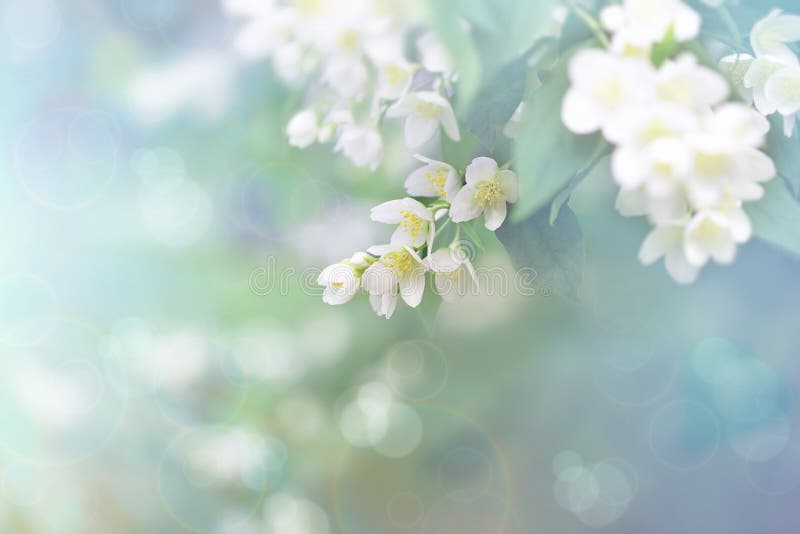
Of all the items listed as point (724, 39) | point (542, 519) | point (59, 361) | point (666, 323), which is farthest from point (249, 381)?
point (724, 39)

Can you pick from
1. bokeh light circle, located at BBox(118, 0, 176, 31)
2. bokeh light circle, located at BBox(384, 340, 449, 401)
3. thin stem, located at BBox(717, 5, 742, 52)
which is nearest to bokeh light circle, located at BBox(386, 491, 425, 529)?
bokeh light circle, located at BBox(384, 340, 449, 401)

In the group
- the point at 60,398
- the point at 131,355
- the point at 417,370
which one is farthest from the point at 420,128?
the point at 60,398

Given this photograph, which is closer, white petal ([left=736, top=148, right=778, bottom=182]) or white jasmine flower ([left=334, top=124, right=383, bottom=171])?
white petal ([left=736, top=148, right=778, bottom=182])

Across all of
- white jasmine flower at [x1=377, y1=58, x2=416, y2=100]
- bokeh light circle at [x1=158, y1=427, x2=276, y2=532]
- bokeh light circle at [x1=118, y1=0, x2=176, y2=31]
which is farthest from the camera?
bokeh light circle at [x1=158, y1=427, x2=276, y2=532]

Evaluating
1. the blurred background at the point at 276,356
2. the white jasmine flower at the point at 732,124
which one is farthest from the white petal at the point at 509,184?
the blurred background at the point at 276,356

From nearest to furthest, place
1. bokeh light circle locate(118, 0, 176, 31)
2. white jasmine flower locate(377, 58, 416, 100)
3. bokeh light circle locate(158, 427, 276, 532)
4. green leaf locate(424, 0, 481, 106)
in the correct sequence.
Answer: green leaf locate(424, 0, 481, 106)
white jasmine flower locate(377, 58, 416, 100)
bokeh light circle locate(118, 0, 176, 31)
bokeh light circle locate(158, 427, 276, 532)

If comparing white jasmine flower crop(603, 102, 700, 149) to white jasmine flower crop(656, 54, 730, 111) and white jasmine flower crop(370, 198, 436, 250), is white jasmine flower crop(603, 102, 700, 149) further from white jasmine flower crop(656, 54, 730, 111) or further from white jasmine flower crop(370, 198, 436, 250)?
white jasmine flower crop(370, 198, 436, 250)

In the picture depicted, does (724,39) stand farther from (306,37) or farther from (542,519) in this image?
(542,519)

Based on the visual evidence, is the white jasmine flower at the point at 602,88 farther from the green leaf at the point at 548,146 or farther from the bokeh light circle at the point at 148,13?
the bokeh light circle at the point at 148,13
